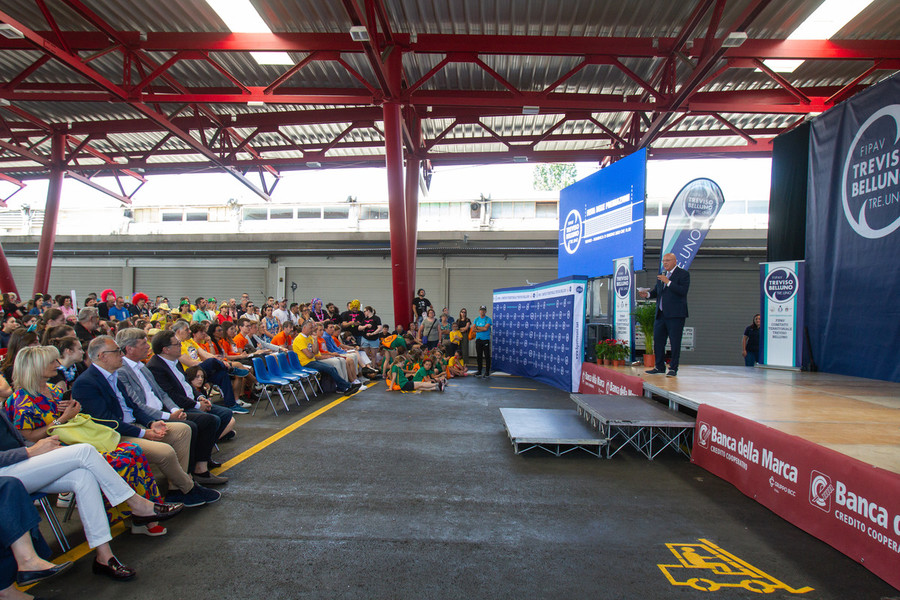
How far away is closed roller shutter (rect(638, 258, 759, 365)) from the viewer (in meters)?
15.6

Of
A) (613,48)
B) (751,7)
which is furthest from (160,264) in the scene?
(751,7)

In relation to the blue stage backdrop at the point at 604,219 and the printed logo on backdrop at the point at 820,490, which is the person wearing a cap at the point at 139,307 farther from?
the printed logo on backdrop at the point at 820,490

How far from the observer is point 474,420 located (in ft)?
21.6

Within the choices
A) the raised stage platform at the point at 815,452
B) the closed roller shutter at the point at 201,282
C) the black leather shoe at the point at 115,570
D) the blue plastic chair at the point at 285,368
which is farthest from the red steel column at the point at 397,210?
the black leather shoe at the point at 115,570

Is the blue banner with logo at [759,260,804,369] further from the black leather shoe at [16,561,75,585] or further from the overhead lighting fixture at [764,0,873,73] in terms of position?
the black leather shoe at [16,561,75,585]

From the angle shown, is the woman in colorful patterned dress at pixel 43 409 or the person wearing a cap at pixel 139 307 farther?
the person wearing a cap at pixel 139 307

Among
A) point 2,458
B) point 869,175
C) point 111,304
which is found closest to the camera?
point 2,458

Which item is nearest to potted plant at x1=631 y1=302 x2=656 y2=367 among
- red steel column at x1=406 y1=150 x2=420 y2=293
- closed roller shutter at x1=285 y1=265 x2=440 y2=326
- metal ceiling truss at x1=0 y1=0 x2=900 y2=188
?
metal ceiling truss at x1=0 y1=0 x2=900 y2=188

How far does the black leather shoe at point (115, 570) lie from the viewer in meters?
2.63

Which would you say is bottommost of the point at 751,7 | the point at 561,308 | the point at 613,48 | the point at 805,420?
the point at 805,420

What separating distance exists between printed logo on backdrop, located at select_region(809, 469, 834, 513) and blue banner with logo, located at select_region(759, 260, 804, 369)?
19.7 ft

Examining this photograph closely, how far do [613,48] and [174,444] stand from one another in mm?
9971

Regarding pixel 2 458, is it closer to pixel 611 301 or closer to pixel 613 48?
pixel 611 301

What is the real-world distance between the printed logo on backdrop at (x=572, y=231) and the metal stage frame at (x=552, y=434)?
6029 mm
